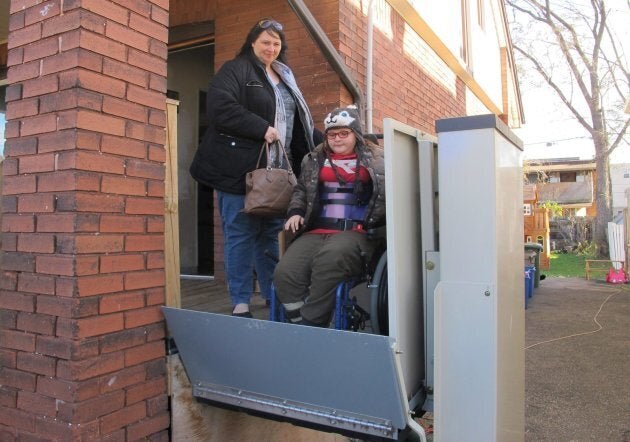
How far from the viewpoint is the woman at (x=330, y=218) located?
2688 millimetres

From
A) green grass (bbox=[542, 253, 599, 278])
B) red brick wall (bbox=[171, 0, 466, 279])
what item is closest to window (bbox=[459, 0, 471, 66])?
red brick wall (bbox=[171, 0, 466, 279])

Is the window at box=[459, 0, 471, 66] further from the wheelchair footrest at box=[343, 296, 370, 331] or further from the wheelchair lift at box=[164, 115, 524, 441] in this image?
the wheelchair footrest at box=[343, 296, 370, 331]

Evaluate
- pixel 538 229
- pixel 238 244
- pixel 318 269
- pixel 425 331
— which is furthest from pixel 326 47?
pixel 538 229

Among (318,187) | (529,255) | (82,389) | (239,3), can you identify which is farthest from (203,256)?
(529,255)

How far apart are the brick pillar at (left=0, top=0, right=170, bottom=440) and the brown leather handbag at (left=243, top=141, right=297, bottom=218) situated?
1.90 feet

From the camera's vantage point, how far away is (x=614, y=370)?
551 cm

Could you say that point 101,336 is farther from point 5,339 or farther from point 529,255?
point 529,255

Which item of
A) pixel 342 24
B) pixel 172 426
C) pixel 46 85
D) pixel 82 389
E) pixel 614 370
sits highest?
pixel 342 24

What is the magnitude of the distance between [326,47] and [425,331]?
104 inches

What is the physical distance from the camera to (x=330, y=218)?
293 cm

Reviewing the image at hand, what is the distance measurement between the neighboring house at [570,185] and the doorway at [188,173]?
1135 inches

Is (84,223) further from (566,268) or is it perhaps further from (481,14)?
(566,268)

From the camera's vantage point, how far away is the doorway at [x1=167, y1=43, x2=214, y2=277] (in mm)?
6742

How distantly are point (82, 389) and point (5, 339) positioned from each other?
0.57 metres
